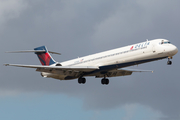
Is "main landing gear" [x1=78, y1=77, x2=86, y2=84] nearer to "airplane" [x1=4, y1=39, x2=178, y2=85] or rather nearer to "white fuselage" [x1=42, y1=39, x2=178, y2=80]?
"airplane" [x1=4, y1=39, x2=178, y2=85]

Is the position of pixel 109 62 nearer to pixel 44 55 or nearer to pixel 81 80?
pixel 81 80

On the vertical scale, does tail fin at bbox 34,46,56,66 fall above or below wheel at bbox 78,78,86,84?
above

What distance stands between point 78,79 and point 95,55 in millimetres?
3988

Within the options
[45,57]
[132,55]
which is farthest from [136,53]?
[45,57]

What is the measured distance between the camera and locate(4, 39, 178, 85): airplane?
4044cm

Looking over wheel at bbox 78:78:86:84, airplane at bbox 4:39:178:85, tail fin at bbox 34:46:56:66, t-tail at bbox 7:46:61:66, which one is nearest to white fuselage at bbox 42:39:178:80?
airplane at bbox 4:39:178:85

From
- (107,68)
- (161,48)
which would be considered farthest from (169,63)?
(107,68)

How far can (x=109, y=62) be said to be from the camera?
140 feet

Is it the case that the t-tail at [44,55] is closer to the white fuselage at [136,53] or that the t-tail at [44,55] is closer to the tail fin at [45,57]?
the tail fin at [45,57]

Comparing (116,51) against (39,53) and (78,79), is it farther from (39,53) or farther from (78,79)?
(39,53)

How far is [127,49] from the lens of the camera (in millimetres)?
41844

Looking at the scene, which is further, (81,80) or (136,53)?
(81,80)

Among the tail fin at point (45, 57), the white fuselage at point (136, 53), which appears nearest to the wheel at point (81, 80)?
the white fuselage at point (136, 53)

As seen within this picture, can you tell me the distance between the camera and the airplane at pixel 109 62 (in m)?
40.4
